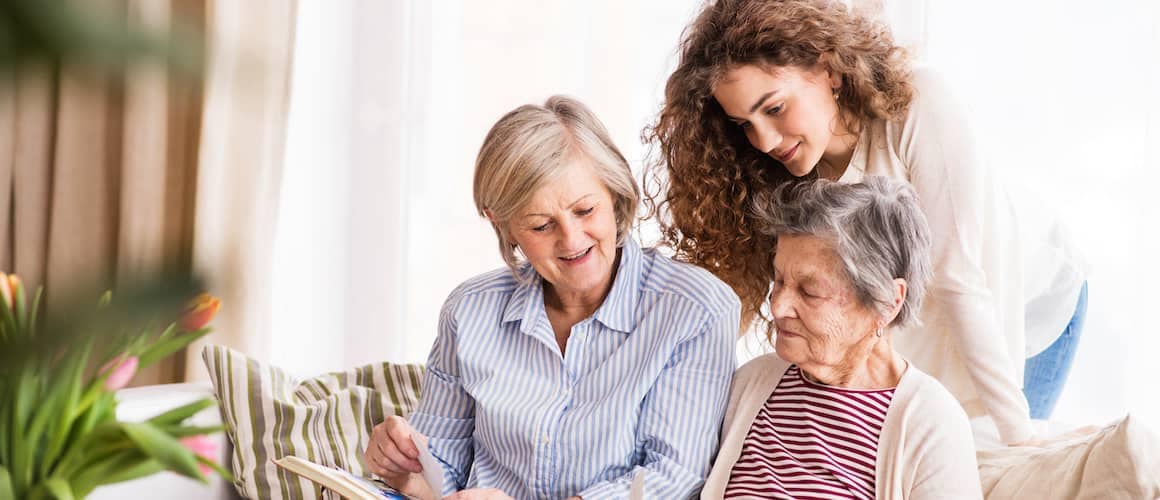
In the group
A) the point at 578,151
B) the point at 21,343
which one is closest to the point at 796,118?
the point at 578,151

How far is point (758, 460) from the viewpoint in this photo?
148cm

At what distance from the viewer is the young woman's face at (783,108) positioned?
1.73 meters

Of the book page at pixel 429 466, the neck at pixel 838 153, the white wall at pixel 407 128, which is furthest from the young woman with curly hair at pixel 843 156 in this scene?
the white wall at pixel 407 128

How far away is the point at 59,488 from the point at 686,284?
125 centimetres

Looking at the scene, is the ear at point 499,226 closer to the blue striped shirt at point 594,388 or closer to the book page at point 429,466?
the blue striped shirt at point 594,388

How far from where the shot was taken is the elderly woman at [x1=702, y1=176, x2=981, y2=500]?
1.37 meters

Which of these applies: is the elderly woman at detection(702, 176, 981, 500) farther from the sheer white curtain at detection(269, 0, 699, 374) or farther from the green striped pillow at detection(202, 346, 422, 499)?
the sheer white curtain at detection(269, 0, 699, 374)

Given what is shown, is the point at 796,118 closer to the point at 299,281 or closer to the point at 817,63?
the point at 817,63

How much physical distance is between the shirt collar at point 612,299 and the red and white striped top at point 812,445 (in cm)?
24

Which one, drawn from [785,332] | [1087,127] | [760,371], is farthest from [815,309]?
→ [1087,127]

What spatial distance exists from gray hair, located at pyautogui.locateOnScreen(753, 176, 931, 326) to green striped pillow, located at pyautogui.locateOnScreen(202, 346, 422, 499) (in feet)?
2.90

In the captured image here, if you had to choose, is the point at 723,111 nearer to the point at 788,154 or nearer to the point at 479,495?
the point at 788,154

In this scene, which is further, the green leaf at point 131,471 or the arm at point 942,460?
the arm at point 942,460

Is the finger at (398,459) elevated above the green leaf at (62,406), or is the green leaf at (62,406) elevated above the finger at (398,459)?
the green leaf at (62,406)
